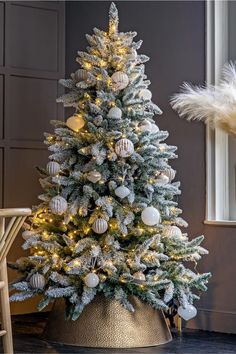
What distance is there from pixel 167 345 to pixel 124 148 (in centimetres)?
101

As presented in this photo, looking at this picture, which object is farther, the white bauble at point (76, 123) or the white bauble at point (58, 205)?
the white bauble at point (76, 123)

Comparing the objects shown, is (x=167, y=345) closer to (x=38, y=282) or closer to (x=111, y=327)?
(x=111, y=327)

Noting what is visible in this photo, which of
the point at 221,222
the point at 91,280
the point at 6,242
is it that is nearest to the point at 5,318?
the point at 6,242

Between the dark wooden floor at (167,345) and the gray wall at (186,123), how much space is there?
18 centimetres

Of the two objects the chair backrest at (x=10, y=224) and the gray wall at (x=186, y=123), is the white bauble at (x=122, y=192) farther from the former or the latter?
the chair backrest at (x=10, y=224)


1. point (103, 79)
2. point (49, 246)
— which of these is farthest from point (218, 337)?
point (103, 79)

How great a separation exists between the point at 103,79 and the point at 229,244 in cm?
115

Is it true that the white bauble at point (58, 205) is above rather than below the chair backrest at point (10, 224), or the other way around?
above

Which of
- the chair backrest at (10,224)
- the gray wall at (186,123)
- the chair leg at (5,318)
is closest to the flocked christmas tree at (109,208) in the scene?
the gray wall at (186,123)

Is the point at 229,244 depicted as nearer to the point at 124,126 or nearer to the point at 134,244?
the point at 134,244

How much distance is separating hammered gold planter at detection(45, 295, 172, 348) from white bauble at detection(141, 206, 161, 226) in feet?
1.29

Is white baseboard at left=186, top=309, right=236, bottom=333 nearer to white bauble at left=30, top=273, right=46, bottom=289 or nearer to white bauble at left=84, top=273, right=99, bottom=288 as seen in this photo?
white bauble at left=84, top=273, right=99, bottom=288

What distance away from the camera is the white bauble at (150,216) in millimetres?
3953

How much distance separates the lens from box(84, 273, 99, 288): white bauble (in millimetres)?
3848
